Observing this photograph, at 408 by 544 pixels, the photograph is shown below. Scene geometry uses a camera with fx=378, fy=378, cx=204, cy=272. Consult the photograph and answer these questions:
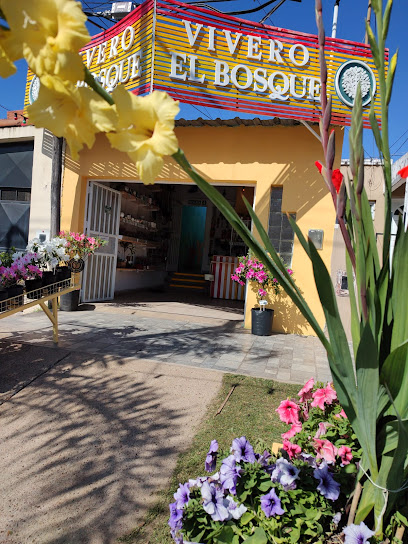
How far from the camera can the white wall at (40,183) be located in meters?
7.05

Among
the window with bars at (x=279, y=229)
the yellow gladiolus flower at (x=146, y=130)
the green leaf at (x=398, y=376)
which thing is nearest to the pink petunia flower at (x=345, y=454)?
the green leaf at (x=398, y=376)

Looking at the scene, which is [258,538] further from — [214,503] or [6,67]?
[6,67]

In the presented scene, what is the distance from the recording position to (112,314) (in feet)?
21.7

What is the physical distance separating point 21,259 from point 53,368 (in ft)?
3.55

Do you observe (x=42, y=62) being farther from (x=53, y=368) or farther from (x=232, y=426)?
(x=53, y=368)

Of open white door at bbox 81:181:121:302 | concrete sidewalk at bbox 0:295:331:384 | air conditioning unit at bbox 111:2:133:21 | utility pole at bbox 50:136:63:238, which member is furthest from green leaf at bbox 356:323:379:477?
air conditioning unit at bbox 111:2:133:21

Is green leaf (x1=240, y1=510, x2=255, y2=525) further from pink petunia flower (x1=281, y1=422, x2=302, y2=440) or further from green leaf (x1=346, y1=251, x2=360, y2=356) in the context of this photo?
green leaf (x1=346, y1=251, x2=360, y2=356)

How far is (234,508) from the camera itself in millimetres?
1169

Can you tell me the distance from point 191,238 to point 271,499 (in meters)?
12.5

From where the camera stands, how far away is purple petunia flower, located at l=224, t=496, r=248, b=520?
114 cm

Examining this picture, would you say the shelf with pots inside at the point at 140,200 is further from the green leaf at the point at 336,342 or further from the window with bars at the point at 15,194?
the green leaf at the point at 336,342

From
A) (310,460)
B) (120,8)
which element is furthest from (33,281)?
(120,8)

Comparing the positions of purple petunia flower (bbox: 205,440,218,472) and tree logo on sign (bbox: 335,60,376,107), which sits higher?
tree logo on sign (bbox: 335,60,376,107)

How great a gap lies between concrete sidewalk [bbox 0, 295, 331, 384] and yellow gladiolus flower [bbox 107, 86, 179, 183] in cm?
344
